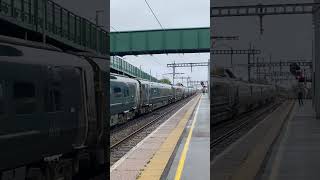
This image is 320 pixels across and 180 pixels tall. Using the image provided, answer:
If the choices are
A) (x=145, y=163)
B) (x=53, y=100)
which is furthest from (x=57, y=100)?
(x=145, y=163)

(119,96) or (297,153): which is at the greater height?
(119,96)

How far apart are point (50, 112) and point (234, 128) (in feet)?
4.15

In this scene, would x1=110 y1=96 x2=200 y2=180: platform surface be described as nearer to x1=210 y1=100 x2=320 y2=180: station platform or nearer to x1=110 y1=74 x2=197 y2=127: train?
x1=110 y1=74 x2=197 y2=127: train

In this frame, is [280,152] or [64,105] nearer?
[280,152]

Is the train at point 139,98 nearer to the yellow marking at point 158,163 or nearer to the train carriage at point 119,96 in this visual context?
the train carriage at point 119,96

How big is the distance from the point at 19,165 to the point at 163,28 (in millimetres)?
2578

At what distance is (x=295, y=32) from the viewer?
3307 mm

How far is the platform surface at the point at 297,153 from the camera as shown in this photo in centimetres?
304

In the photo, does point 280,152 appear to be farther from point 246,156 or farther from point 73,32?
point 73,32

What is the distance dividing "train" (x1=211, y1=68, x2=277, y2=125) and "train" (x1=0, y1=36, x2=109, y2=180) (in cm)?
96

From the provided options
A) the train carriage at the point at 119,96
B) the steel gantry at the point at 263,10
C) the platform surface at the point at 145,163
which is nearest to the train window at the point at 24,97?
the steel gantry at the point at 263,10

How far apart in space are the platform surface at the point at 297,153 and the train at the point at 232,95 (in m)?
0.41

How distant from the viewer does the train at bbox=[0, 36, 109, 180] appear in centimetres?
298

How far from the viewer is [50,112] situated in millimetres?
3371
